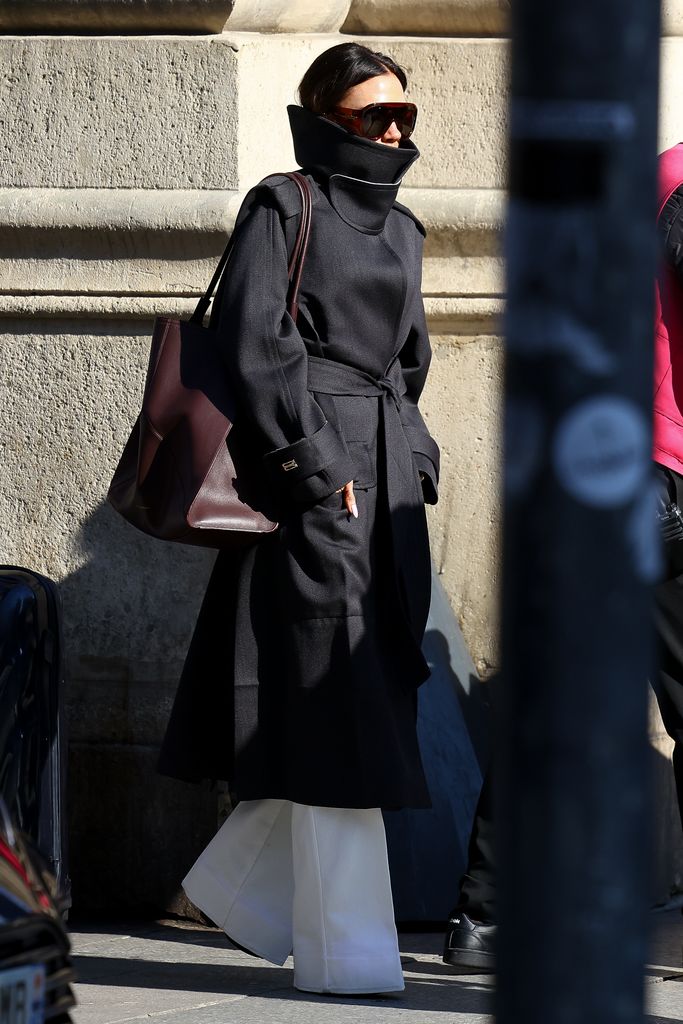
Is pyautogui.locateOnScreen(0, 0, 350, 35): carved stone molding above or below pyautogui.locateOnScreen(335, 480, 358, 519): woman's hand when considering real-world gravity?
above

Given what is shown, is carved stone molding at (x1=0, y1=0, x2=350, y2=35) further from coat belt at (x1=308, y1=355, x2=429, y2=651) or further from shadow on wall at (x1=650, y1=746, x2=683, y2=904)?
shadow on wall at (x1=650, y1=746, x2=683, y2=904)

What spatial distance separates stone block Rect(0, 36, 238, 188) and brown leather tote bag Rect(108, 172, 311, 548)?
1.02 m

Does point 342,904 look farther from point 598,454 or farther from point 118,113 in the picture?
point 598,454

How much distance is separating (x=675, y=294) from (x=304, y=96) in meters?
0.99

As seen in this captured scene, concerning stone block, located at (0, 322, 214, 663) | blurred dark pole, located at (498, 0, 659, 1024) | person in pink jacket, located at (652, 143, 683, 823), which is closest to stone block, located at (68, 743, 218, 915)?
stone block, located at (0, 322, 214, 663)

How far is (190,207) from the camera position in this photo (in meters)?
4.88

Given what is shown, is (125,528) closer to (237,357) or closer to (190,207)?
(190,207)

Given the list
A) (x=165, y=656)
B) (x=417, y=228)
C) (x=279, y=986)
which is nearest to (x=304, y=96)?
(x=417, y=228)

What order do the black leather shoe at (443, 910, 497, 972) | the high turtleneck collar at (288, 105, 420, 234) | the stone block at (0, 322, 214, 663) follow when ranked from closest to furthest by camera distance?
the high turtleneck collar at (288, 105, 420, 234), the black leather shoe at (443, 910, 497, 972), the stone block at (0, 322, 214, 663)

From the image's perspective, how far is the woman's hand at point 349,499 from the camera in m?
3.89

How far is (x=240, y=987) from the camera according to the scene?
400cm

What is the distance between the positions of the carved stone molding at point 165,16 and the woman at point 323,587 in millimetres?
1001

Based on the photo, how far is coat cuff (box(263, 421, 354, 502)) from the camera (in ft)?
12.4

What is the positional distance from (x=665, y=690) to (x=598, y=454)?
271 centimetres
